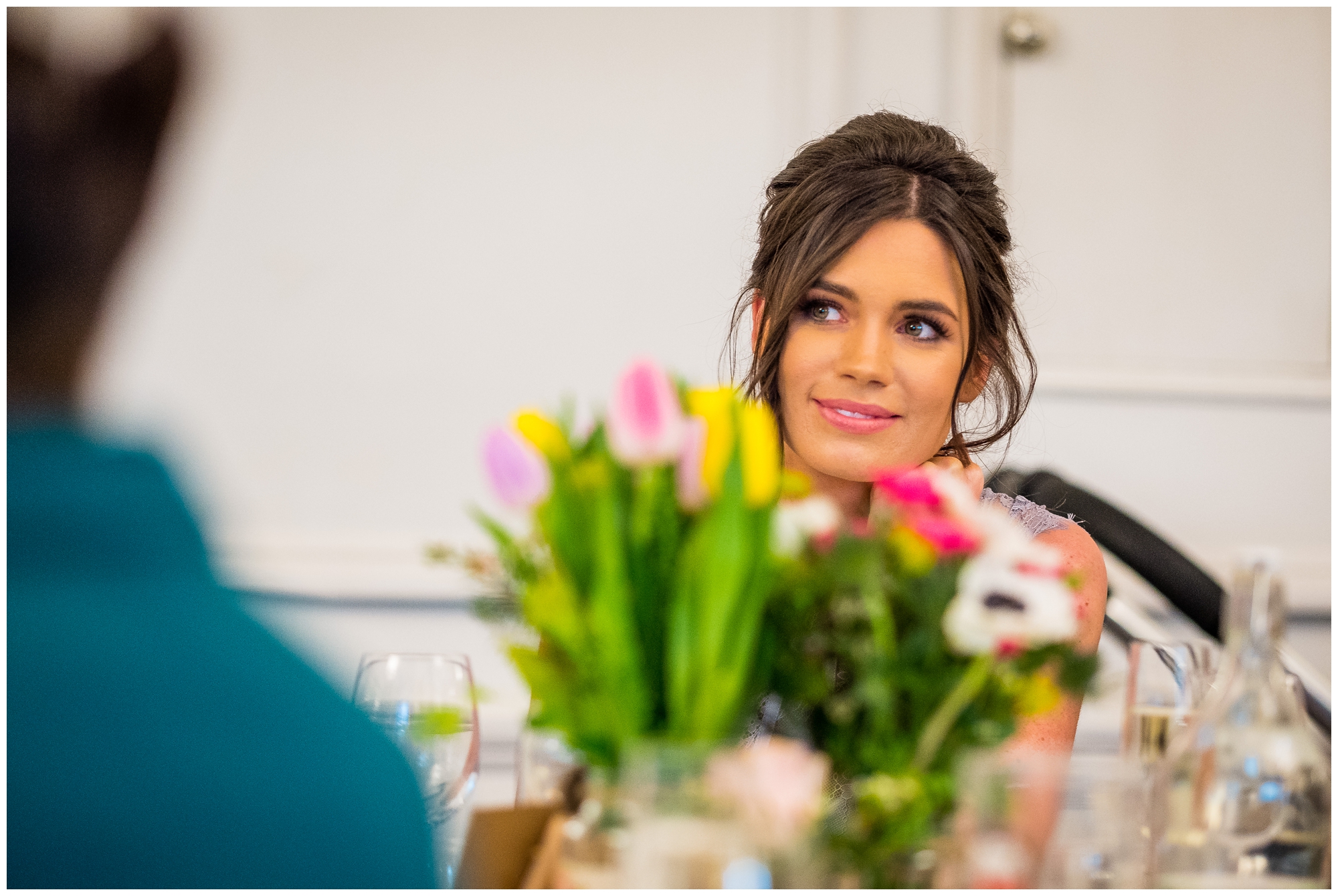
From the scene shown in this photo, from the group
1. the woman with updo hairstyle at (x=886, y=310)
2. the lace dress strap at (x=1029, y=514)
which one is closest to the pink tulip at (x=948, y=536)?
the woman with updo hairstyle at (x=886, y=310)

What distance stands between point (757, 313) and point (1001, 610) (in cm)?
98

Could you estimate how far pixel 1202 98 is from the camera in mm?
2285

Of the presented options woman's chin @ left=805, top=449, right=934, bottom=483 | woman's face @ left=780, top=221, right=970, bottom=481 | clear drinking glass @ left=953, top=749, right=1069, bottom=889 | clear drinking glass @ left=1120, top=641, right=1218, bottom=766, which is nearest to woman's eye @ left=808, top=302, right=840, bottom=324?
woman's face @ left=780, top=221, right=970, bottom=481

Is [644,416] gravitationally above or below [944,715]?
above

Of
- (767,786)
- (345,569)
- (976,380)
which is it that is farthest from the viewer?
(345,569)

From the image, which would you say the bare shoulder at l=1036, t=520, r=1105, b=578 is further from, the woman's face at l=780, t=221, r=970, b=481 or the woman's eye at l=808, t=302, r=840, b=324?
the woman's eye at l=808, t=302, r=840, b=324

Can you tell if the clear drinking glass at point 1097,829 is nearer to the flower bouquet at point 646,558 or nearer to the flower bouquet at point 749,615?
the flower bouquet at point 749,615

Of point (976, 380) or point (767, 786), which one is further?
point (976, 380)

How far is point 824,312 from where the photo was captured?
52.6 inches

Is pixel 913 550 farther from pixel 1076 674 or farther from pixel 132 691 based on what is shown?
pixel 132 691

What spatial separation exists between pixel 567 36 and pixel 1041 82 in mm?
936

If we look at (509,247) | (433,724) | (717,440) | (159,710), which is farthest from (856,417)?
(509,247)

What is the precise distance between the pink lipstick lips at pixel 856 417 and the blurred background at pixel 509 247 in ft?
2.89

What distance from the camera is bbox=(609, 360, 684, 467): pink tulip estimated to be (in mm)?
509
